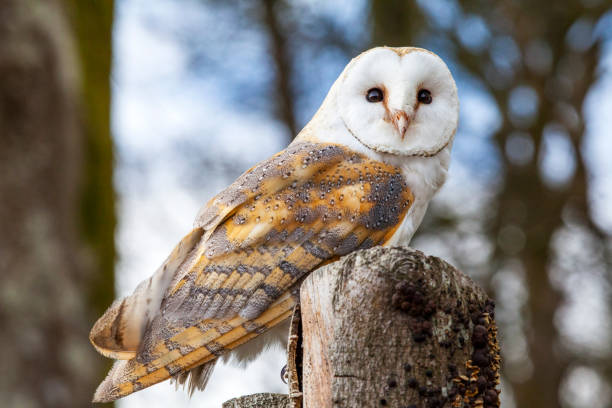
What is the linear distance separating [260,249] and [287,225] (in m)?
0.14

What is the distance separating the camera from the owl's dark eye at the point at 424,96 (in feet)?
9.73

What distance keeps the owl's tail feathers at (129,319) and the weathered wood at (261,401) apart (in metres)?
0.51

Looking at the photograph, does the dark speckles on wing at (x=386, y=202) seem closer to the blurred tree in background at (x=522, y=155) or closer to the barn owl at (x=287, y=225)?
the barn owl at (x=287, y=225)

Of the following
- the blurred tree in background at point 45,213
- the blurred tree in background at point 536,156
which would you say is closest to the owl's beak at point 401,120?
the blurred tree in background at point 45,213

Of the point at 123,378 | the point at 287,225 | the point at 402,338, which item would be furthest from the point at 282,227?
the point at 402,338

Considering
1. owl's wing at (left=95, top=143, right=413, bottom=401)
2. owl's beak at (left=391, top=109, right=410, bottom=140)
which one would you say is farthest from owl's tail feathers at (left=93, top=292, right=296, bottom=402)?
owl's beak at (left=391, top=109, right=410, bottom=140)

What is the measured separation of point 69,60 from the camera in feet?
10.8

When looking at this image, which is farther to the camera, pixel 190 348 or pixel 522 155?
pixel 522 155

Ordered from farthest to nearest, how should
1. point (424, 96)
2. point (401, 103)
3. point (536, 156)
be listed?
point (536, 156), point (424, 96), point (401, 103)

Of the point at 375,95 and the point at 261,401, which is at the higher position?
the point at 375,95

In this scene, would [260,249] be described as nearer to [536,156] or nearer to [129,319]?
[129,319]

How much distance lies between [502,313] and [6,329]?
19.5 feet

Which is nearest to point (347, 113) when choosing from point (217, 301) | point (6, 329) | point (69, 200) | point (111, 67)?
point (217, 301)

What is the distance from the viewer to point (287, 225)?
8.73 ft
